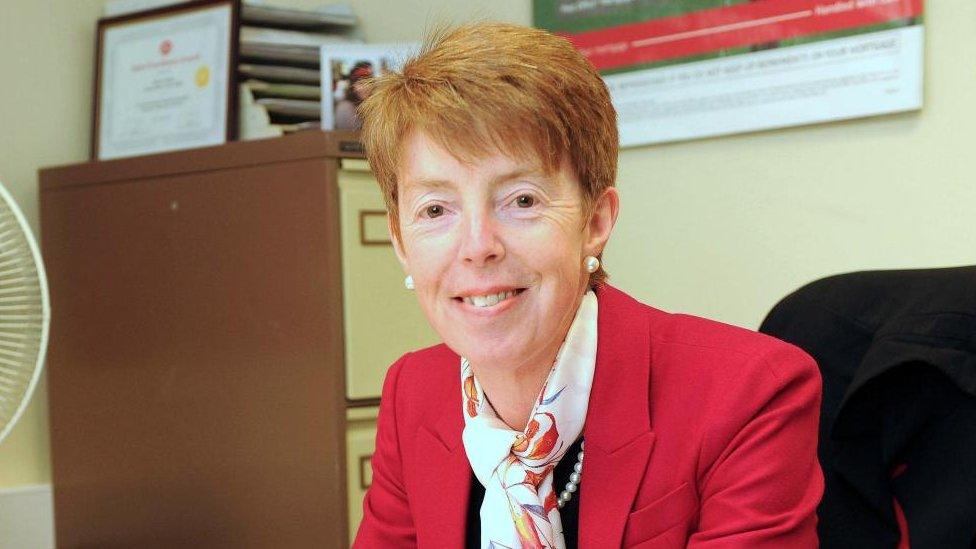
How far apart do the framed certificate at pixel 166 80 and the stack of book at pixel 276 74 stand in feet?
0.09

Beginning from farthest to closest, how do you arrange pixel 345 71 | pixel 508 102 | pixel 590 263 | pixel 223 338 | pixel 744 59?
pixel 345 71 → pixel 223 338 → pixel 744 59 → pixel 590 263 → pixel 508 102

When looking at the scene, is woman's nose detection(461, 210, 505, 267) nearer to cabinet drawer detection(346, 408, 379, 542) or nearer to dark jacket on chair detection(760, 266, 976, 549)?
dark jacket on chair detection(760, 266, 976, 549)

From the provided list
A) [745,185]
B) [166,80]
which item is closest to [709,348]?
[745,185]

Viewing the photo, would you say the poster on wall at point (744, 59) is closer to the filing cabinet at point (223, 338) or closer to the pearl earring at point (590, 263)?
the filing cabinet at point (223, 338)

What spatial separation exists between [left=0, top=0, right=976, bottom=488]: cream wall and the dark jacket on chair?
2.01 feet

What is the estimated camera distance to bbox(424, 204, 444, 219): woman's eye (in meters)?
1.13

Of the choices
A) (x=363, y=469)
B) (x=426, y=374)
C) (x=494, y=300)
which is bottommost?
(x=363, y=469)

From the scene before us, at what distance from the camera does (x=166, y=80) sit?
2518 mm

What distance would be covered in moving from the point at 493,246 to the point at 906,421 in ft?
1.41

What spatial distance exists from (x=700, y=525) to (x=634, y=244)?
1.15 metres

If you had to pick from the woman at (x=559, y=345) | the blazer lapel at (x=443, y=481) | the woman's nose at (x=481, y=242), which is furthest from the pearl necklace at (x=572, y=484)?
the woman's nose at (x=481, y=242)

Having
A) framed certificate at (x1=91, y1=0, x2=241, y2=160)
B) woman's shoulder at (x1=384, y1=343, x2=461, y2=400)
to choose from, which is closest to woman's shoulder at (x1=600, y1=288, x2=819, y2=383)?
woman's shoulder at (x1=384, y1=343, x2=461, y2=400)

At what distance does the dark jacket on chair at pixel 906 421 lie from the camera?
1.06 meters

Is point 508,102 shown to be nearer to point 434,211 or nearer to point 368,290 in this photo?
point 434,211
